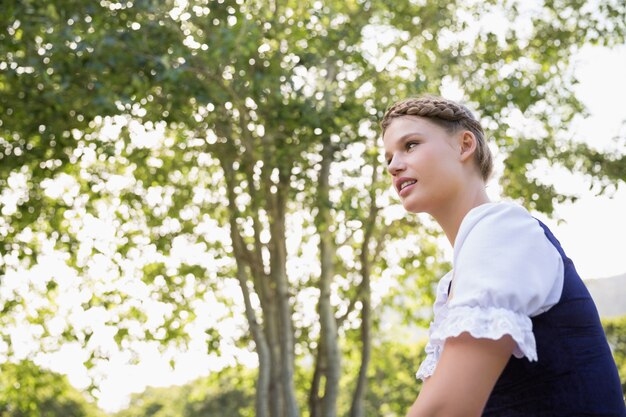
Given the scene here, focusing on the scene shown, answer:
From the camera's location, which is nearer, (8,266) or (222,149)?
(222,149)

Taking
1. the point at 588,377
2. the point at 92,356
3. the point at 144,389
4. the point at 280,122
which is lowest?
the point at 588,377

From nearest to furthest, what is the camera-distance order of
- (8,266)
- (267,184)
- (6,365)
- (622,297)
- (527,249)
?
(527,249)
(267,184)
(8,266)
(6,365)
(622,297)

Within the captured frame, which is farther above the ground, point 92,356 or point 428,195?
point 92,356

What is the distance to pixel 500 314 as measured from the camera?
162 centimetres

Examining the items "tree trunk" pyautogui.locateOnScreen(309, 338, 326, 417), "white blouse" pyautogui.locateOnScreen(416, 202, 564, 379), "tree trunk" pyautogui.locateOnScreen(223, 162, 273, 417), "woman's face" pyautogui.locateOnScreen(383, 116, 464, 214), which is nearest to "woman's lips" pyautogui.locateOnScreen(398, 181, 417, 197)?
"woman's face" pyautogui.locateOnScreen(383, 116, 464, 214)

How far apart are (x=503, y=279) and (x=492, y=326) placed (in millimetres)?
100

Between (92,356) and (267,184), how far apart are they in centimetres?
418

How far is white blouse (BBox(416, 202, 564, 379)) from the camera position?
5.31 ft

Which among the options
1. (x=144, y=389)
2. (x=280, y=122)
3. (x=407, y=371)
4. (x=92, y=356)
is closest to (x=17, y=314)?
(x=92, y=356)

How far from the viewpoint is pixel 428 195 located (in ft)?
6.63

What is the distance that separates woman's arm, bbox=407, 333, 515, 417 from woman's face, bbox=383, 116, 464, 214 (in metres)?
0.46

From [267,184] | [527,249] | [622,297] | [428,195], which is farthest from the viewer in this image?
[622,297]

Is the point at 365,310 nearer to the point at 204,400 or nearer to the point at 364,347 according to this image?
the point at 364,347

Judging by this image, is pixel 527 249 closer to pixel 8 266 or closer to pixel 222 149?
pixel 222 149
